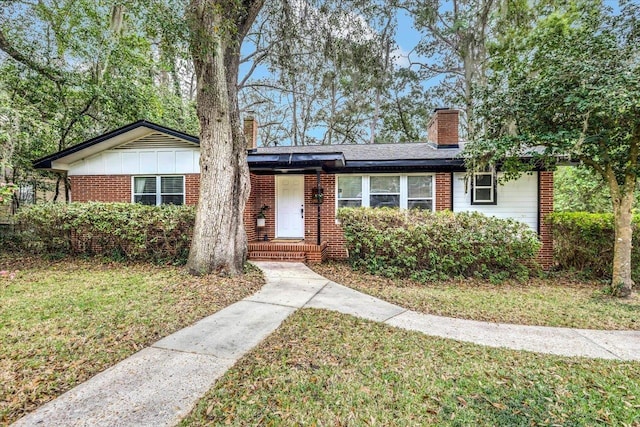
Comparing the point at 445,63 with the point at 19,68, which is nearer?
the point at 19,68

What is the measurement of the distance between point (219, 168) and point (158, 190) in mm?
4531

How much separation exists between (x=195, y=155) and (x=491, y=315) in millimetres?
8745

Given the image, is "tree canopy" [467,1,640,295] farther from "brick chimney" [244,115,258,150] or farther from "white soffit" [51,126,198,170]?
"white soffit" [51,126,198,170]

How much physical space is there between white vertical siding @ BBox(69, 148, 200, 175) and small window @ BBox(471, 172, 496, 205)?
→ 8.20 metres

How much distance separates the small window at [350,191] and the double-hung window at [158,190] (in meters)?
4.98

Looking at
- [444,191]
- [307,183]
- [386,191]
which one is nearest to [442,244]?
[444,191]

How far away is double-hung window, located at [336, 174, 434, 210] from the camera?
30.0 feet

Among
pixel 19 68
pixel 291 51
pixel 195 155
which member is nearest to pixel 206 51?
pixel 291 51

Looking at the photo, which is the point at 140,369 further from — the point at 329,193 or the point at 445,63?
the point at 445,63

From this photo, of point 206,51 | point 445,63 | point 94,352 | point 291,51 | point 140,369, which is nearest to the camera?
point 140,369

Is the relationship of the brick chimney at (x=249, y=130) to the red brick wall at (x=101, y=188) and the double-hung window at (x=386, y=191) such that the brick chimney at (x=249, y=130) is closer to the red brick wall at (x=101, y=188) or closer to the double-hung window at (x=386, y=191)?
the double-hung window at (x=386, y=191)

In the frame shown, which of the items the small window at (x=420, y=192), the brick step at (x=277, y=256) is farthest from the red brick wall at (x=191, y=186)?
the small window at (x=420, y=192)

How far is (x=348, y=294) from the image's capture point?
573 cm

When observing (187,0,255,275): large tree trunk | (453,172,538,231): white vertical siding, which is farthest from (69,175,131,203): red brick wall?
(453,172,538,231): white vertical siding
